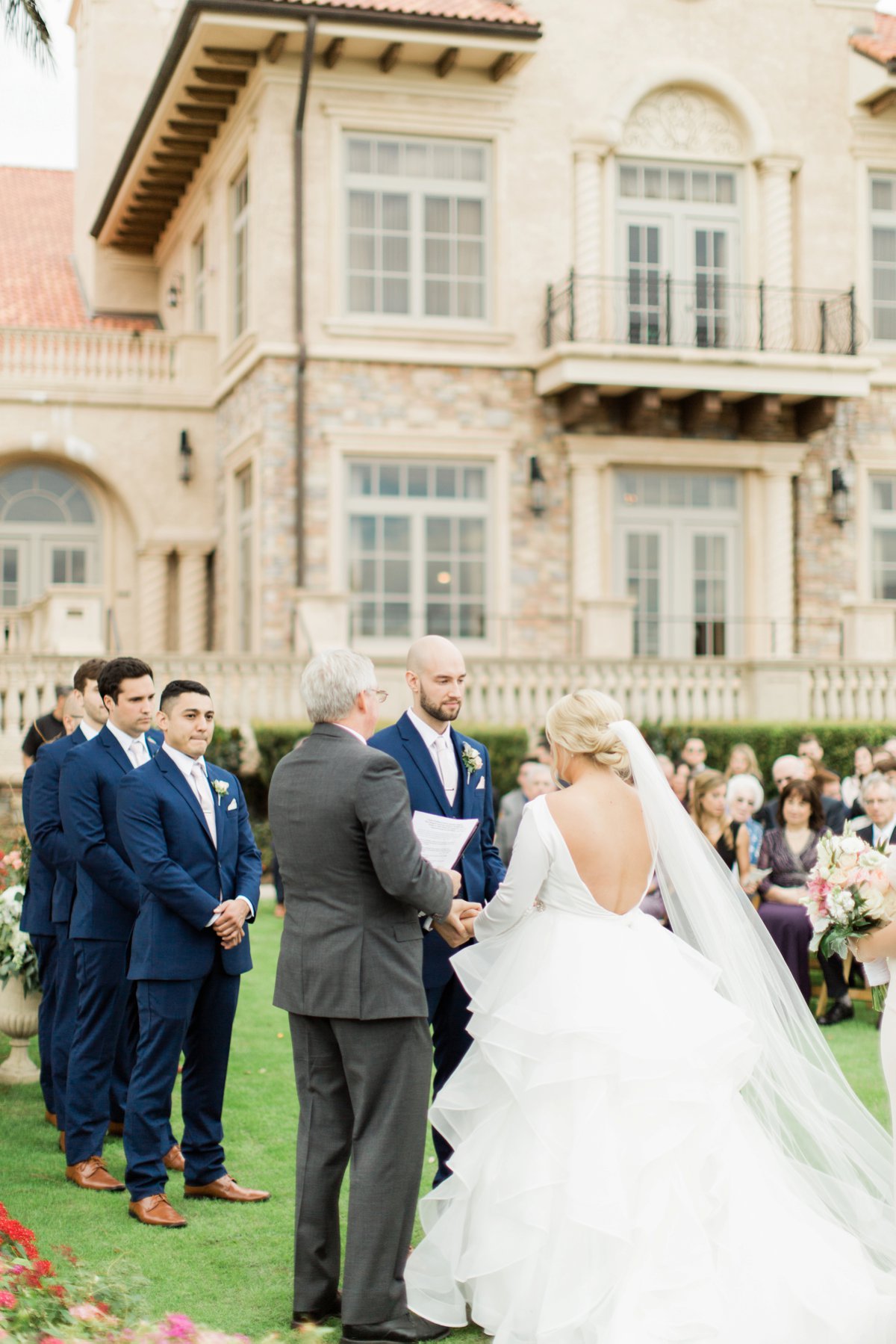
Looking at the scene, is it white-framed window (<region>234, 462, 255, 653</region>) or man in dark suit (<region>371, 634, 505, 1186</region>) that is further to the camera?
white-framed window (<region>234, 462, 255, 653</region>)

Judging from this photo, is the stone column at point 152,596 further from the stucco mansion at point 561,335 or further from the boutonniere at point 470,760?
the boutonniere at point 470,760

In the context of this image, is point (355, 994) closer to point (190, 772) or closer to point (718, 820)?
point (190, 772)

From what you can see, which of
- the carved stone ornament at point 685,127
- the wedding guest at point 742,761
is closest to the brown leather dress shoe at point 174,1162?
the wedding guest at point 742,761

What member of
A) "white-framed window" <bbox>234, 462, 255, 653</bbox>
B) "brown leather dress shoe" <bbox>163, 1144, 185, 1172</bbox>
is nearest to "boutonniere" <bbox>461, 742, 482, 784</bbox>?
"brown leather dress shoe" <bbox>163, 1144, 185, 1172</bbox>

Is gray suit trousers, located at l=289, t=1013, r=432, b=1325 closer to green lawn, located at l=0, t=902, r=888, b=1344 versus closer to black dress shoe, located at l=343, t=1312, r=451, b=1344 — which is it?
black dress shoe, located at l=343, t=1312, r=451, b=1344

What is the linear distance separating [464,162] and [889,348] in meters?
6.49

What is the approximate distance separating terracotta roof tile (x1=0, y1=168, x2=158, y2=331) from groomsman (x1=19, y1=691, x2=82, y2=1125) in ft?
57.5

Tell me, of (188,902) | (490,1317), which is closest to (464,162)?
(188,902)

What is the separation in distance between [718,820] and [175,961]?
530 centimetres

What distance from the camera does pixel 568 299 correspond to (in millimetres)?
19156

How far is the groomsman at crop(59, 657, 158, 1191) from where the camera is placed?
627 centimetres

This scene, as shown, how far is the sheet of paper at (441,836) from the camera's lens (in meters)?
5.33

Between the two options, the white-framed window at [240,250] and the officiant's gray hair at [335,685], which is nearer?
the officiant's gray hair at [335,685]

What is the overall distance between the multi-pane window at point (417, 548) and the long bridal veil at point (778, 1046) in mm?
14110
